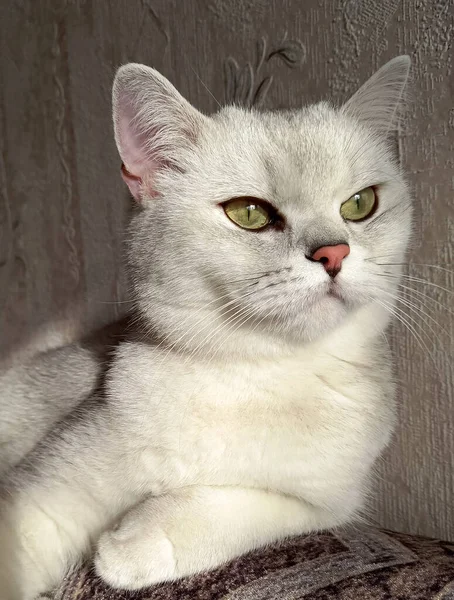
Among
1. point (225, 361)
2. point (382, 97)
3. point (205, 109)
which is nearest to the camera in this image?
point (225, 361)

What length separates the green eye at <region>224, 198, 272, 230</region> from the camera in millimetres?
819

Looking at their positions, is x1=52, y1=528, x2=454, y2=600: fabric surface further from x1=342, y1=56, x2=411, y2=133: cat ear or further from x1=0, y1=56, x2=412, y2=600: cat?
x1=342, y1=56, x2=411, y2=133: cat ear

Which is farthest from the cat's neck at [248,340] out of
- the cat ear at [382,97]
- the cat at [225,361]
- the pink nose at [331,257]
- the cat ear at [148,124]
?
the cat ear at [382,97]

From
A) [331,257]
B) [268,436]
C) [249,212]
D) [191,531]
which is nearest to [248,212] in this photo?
[249,212]

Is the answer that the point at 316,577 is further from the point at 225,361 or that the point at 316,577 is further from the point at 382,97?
the point at 382,97

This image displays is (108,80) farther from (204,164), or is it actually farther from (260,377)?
(260,377)

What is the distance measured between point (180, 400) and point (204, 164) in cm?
35

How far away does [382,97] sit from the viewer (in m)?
0.96

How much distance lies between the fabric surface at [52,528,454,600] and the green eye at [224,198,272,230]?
1.47ft

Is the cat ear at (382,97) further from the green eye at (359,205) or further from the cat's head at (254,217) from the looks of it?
the green eye at (359,205)

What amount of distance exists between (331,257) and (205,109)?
79cm

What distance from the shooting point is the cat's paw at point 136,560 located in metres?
0.73

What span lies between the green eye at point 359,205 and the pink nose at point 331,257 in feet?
0.44

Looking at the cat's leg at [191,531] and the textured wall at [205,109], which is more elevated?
the textured wall at [205,109]
